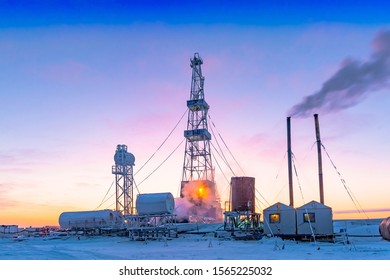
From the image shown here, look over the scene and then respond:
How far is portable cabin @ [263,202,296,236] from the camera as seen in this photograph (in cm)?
3678

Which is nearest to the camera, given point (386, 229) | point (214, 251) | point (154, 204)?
point (214, 251)

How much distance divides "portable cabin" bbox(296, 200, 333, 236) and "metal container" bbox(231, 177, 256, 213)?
5.34m

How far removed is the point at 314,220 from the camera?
36.2 meters

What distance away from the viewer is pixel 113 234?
4609cm

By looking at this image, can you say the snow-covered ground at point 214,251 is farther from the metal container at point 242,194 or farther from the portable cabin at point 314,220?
the portable cabin at point 314,220

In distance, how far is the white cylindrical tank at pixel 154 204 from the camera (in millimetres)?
38656

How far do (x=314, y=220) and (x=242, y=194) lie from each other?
23.5 feet

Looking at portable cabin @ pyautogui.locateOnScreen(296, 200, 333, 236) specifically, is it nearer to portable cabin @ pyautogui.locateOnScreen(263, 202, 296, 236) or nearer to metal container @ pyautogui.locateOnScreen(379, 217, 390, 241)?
portable cabin @ pyautogui.locateOnScreen(263, 202, 296, 236)

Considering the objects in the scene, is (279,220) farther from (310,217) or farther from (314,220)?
(314,220)

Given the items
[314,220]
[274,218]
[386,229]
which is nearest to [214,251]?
[386,229]

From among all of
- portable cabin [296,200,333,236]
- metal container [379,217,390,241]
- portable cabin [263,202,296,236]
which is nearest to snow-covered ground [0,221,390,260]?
metal container [379,217,390,241]

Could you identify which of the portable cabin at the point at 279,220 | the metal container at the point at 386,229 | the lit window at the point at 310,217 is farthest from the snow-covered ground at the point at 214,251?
the lit window at the point at 310,217
